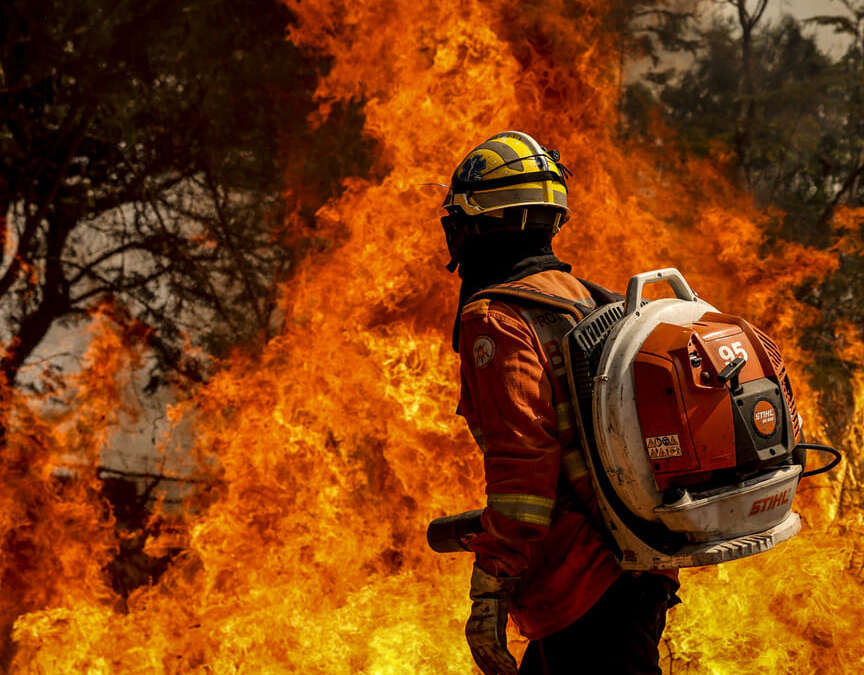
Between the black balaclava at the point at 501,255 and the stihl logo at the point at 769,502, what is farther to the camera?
the black balaclava at the point at 501,255

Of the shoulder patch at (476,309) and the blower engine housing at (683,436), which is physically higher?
the shoulder patch at (476,309)

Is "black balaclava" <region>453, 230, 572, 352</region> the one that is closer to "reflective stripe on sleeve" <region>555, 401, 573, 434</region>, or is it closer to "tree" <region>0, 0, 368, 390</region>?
"reflective stripe on sleeve" <region>555, 401, 573, 434</region>

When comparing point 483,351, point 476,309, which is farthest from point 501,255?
point 483,351

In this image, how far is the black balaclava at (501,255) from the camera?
292 centimetres

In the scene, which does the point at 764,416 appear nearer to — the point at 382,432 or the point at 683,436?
the point at 683,436

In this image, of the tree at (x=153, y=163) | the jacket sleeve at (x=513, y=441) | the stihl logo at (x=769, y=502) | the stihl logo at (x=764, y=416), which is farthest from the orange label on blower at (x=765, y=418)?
the tree at (x=153, y=163)

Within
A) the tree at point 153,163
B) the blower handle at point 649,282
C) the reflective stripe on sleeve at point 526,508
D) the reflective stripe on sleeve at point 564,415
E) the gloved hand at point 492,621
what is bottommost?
the gloved hand at point 492,621

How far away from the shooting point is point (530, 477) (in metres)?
2.43

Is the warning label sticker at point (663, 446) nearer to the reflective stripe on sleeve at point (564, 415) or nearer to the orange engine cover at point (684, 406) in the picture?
the orange engine cover at point (684, 406)

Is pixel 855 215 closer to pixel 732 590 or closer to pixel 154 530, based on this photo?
pixel 732 590

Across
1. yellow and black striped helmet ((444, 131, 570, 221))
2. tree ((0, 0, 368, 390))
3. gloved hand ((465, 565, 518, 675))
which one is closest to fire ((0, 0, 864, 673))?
tree ((0, 0, 368, 390))

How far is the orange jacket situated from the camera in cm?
→ 243

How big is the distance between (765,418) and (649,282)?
1.89ft

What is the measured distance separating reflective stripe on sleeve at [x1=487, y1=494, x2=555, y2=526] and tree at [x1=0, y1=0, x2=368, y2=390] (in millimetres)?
5995
